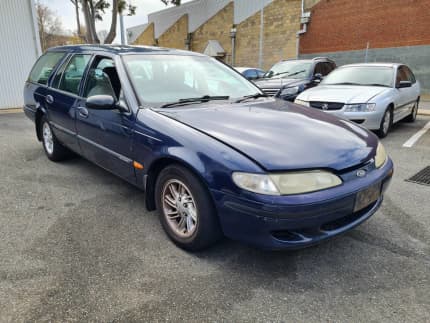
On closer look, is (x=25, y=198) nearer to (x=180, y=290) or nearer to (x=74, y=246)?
(x=74, y=246)

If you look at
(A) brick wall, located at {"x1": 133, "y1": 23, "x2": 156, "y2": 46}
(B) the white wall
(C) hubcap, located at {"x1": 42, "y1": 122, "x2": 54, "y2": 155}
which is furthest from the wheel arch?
(A) brick wall, located at {"x1": 133, "y1": 23, "x2": 156, "y2": 46}

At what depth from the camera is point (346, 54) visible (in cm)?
1702

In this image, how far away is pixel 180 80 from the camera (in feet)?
10.8

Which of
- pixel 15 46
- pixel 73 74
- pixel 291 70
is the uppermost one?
pixel 15 46

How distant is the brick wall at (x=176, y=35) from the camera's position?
93.1 ft

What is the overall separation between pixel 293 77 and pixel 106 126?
23.3ft

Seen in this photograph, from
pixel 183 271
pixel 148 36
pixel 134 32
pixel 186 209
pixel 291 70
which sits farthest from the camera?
pixel 134 32

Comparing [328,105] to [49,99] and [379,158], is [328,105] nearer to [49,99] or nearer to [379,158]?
[379,158]

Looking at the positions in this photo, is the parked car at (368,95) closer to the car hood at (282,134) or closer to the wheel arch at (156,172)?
the car hood at (282,134)

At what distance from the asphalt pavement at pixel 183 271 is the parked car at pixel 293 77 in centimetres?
528

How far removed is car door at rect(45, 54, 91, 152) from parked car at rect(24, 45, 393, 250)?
3cm

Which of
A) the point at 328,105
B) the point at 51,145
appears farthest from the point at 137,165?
the point at 328,105

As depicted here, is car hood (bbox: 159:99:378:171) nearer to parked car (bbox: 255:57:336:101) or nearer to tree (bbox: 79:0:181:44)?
parked car (bbox: 255:57:336:101)

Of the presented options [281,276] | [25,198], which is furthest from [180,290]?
[25,198]
